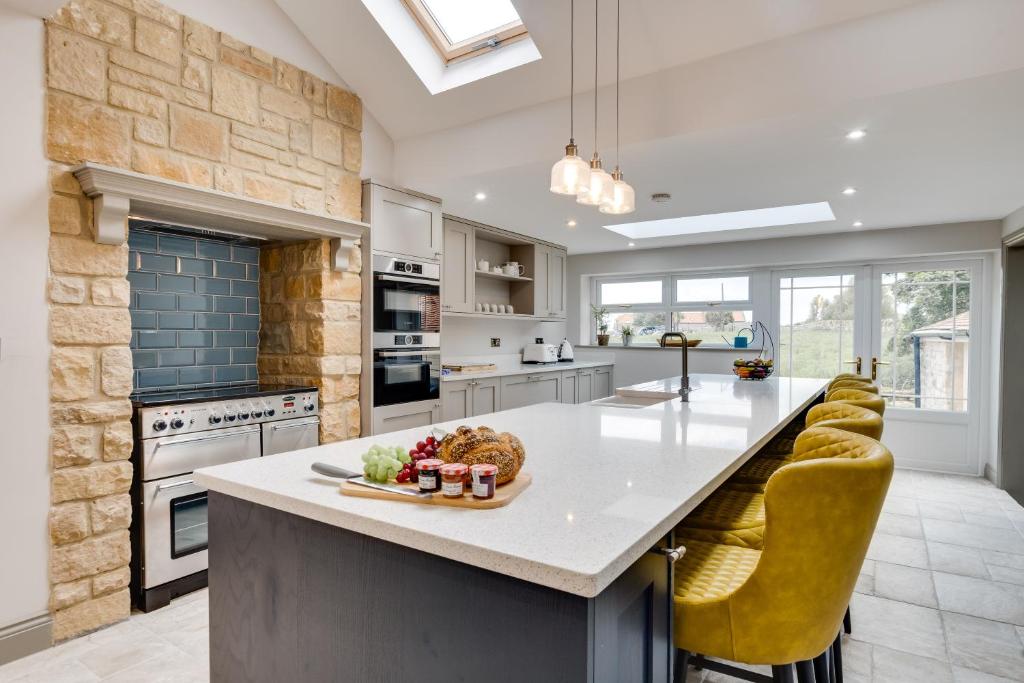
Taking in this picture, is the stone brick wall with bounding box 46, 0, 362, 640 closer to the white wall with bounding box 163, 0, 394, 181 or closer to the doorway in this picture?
the white wall with bounding box 163, 0, 394, 181

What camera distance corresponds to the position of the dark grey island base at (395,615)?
0.88 metres

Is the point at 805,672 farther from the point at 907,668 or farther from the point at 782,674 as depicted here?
the point at 907,668

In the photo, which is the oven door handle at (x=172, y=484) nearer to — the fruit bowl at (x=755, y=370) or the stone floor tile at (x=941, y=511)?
the fruit bowl at (x=755, y=370)

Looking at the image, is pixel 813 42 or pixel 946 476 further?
pixel 946 476

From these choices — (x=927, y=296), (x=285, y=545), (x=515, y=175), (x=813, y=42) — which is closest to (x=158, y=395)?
(x=285, y=545)

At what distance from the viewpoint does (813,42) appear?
2.50 m

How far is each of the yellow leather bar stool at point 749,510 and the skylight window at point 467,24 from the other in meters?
2.58

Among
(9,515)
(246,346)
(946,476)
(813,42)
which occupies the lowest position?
(946,476)

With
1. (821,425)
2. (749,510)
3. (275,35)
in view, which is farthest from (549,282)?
(821,425)

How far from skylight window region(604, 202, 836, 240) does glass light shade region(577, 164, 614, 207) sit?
2.83 m

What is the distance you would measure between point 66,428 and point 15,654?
86 cm

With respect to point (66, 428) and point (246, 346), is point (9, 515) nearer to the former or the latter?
point (66, 428)

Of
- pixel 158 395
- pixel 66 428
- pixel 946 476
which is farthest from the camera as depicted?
pixel 946 476

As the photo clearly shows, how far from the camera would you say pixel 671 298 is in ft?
21.4
